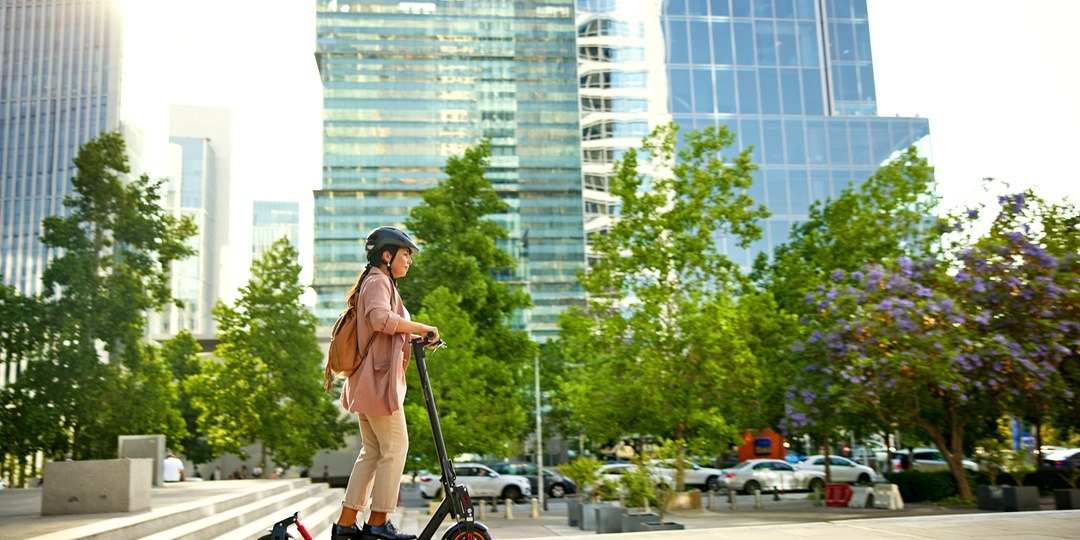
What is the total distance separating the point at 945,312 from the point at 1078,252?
3.01 meters

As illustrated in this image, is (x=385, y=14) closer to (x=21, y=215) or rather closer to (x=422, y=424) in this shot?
(x=21, y=215)

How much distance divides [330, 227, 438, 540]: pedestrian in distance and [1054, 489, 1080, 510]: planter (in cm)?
1726

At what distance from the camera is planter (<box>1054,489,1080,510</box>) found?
55.5ft

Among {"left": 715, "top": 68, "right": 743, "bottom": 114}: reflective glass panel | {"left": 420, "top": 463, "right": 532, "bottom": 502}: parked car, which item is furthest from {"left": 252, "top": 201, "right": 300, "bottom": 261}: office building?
{"left": 420, "top": 463, "right": 532, "bottom": 502}: parked car

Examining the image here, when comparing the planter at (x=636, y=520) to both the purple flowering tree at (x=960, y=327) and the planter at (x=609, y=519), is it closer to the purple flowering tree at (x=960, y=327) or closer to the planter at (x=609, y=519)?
the planter at (x=609, y=519)

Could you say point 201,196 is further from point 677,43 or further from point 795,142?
point 795,142

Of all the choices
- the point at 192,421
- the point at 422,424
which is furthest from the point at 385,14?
the point at 422,424

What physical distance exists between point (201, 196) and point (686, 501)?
130 m

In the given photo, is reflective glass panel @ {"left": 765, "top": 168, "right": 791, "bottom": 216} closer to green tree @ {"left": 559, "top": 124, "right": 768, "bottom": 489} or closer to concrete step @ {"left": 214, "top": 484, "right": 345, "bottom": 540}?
green tree @ {"left": 559, "top": 124, "right": 768, "bottom": 489}

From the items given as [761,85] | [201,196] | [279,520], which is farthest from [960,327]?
[201,196]

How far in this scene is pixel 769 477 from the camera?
3412 centimetres

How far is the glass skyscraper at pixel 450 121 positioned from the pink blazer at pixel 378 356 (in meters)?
61.5

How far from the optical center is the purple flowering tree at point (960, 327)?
1750cm

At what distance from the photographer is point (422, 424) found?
24.7 metres
